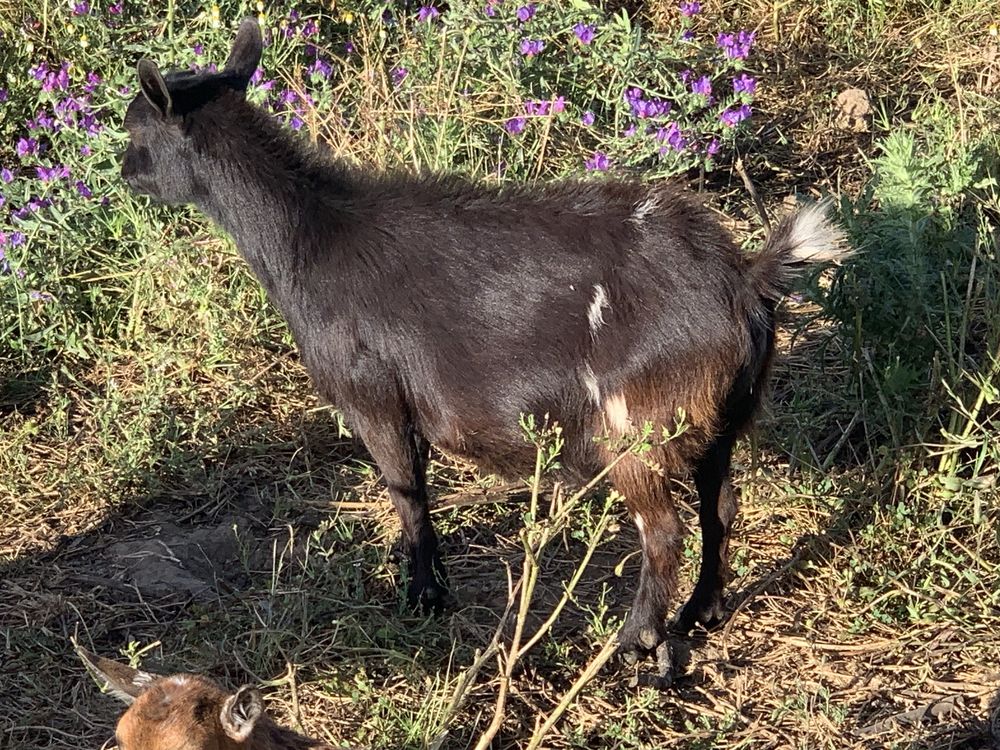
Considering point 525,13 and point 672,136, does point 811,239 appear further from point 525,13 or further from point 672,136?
point 525,13

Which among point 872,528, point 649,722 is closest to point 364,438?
point 649,722

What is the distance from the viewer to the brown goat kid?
2998 millimetres

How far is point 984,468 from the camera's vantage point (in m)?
4.88

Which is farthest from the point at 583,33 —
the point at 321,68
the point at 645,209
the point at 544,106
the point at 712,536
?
the point at 712,536

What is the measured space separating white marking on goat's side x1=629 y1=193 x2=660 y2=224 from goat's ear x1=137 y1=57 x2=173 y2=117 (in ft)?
5.31

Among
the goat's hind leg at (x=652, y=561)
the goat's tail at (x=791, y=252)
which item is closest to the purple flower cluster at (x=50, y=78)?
the goat's hind leg at (x=652, y=561)

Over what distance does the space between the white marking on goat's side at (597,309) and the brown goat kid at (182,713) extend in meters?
1.57

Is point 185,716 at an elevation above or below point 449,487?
above

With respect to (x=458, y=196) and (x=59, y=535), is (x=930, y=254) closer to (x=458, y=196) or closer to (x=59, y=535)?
(x=458, y=196)

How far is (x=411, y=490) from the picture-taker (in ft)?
14.8

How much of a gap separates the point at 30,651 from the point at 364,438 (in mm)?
1408

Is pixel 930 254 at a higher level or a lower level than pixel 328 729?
higher

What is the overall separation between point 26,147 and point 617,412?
11.8 feet

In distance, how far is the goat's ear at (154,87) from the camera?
4234 millimetres
